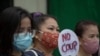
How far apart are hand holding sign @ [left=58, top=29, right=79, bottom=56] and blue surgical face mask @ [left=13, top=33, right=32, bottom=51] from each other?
0.53 m

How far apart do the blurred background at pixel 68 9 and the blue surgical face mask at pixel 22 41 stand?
137 inches

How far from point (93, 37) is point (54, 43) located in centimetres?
64

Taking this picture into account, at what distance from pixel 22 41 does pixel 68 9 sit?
12.5 ft

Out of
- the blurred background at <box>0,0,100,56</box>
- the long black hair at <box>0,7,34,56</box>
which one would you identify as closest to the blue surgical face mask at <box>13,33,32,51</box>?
the long black hair at <box>0,7,34,56</box>

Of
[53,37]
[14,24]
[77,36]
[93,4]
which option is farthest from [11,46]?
[93,4]

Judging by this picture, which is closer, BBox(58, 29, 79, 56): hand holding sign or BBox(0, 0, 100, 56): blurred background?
BBox(58, 29, 79, 56): hand holding sign

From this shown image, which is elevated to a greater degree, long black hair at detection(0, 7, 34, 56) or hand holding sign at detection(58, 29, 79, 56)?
long black hair at detection(0, 7, 34, 56)

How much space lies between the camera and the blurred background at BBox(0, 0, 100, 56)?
25.1 feet

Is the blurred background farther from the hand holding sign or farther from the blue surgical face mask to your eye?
the blue surgical face mask

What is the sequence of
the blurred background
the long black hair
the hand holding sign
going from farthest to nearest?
the blurred background → the hand holding sign → the long black hair

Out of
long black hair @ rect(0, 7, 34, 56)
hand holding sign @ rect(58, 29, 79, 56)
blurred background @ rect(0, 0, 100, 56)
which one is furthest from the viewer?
blurred background @ rect(0, 0, 100, 56)

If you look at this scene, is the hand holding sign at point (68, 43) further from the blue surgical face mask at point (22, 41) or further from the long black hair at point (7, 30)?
the long black hair at point (7, 30)

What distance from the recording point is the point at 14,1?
7.39 meters

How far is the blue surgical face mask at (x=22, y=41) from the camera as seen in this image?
394cm
